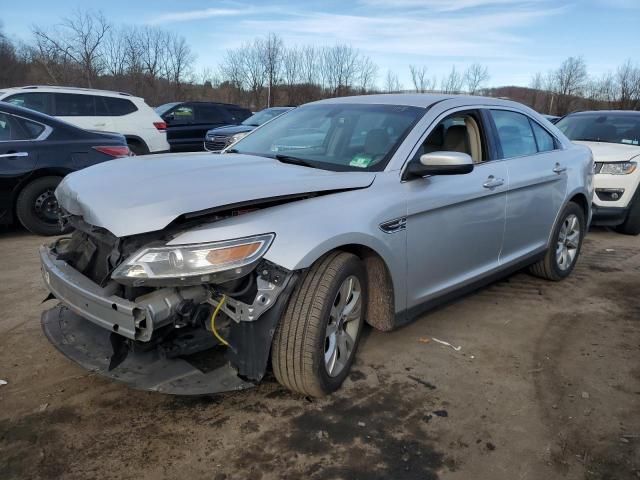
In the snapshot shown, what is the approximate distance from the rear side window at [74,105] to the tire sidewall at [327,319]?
8628 mm

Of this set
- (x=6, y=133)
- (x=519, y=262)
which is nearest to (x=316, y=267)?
(x=519, y=262)

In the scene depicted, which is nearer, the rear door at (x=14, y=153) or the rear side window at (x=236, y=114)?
the rear door at (x=14, y=153)

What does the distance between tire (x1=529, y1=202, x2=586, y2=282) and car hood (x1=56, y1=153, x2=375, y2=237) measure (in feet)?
8.54

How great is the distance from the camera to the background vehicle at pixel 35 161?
5914mm

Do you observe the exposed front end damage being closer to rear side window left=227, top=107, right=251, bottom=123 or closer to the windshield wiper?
the windshield wiper

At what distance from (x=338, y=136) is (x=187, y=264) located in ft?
5.67

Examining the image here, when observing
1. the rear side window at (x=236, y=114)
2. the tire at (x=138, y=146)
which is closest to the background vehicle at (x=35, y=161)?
the tire at (x=138, y=146)

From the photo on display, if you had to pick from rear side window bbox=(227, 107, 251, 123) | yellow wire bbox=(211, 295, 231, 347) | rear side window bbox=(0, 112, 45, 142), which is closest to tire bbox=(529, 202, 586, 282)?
yellow wire bbox=(211, 295, 231, 347)

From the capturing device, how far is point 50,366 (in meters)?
3.25

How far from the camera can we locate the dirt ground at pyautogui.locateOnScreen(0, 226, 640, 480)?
7.98 ft

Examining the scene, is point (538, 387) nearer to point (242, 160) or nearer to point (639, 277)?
point (242, 160)

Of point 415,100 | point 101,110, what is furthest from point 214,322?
point 101,110

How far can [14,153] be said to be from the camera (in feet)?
19.5

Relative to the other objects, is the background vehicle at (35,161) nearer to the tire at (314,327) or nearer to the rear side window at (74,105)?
the rear side window at (74,105)
